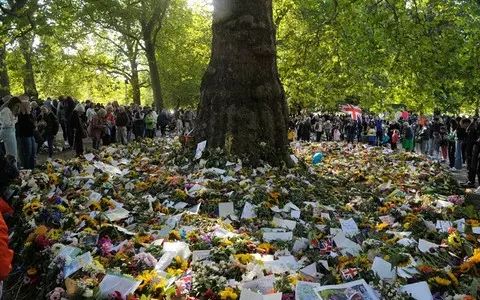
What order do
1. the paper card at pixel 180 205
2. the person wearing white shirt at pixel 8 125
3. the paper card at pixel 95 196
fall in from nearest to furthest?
the paper card at pixel 180 205
the paper card at pixel 95 196
the person wearing white shirt at pixel 8 125

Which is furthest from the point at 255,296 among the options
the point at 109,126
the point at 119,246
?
the point at 109,126

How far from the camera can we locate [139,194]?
→ 7.10 meters

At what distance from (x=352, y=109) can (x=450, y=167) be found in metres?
13.3

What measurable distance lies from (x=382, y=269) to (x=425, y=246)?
3.53 feet

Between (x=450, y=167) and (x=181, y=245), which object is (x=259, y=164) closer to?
(x=181, y=245)

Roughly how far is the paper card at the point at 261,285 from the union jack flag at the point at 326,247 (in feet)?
3.55

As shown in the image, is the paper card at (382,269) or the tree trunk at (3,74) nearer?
the paper card at (382,269)

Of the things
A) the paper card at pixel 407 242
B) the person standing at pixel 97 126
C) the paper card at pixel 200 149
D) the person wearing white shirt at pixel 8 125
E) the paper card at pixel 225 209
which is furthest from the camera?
the person standing at pixel 97 126

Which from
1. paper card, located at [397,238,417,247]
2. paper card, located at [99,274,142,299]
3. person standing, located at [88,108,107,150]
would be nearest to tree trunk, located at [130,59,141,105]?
person standing, located at [88,108,107,150]

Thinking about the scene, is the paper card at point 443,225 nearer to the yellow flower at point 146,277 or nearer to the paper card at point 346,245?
the paper card at point 346,245

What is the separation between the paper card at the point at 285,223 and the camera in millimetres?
5750

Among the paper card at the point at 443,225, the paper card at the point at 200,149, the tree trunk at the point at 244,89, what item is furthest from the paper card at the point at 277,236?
the paper card at the point at 200,149

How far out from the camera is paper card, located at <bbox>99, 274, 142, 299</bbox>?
3673mm

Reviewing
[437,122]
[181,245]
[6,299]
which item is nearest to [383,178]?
[181,245]
